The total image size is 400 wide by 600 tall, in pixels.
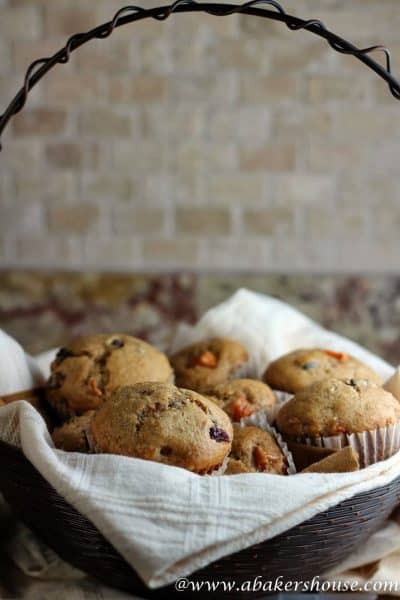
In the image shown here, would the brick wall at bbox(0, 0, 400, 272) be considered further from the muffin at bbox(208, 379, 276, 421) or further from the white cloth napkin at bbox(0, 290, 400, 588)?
the white cloth napkin at bbox(0, 290, 400, 588)

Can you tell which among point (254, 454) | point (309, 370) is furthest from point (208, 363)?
point (254, 454)

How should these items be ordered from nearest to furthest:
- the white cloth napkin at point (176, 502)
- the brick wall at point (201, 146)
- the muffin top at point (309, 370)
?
the white cloth napkin at point (176, 502), the muffin top at point (309, 370), the brick wall at point (201, 146)

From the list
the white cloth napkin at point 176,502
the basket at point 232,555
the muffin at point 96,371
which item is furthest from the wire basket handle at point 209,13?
the white cloth napkin at point 176,502

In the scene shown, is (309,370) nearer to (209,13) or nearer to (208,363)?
(208,363)

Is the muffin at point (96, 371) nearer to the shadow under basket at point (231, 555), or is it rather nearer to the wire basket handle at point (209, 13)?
the shadow under basket at point (231, 555)

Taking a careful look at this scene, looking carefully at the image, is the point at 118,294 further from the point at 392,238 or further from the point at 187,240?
the point at 392,238

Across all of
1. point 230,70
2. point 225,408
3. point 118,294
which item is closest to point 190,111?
point 230,70

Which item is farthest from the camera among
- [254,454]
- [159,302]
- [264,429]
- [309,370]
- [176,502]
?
[159,302]
